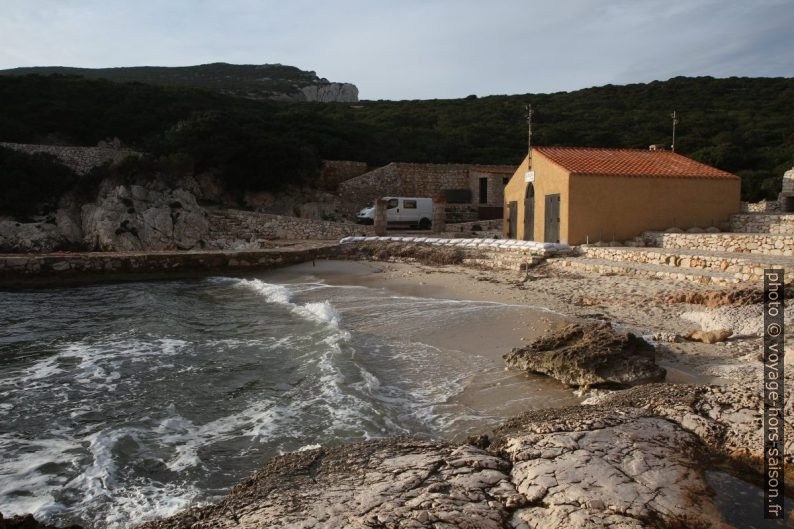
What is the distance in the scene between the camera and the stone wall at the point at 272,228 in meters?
27.0

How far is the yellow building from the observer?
17922 mm

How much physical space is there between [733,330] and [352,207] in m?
25.9

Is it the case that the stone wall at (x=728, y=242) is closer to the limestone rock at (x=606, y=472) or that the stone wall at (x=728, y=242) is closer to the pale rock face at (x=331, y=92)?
the limestone rock at (x=606, y=472)

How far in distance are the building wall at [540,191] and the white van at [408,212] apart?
7.00 m

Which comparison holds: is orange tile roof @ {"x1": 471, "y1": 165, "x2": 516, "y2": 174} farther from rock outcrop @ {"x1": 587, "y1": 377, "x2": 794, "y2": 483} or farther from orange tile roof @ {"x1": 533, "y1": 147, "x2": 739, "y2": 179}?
rock outcrop @ {"x1": 587, "y1": 377, "x2": 794, "y2": 483}

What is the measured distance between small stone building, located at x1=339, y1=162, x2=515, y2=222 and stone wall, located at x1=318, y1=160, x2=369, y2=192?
4.03 feet

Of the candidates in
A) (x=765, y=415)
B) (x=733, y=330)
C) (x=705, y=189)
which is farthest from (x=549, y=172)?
(x=765, y=415)

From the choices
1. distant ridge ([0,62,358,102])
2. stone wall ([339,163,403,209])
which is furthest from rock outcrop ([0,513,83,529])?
distant ridge ([0,62,358,102])

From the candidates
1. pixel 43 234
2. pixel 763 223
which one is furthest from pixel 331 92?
pixel 763 223

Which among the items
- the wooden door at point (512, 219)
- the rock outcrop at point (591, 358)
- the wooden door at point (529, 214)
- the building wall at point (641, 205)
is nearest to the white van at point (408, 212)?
the wooden door at point (512, 219)

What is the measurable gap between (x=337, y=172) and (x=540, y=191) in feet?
60.9

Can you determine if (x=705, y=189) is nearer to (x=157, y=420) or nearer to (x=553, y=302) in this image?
(x=553, y=302)

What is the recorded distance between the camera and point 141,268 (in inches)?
796

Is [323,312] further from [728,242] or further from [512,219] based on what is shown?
[512,219]
